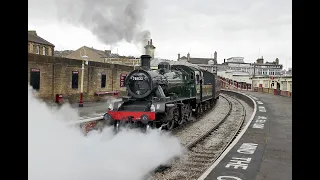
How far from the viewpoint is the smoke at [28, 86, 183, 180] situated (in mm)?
4527

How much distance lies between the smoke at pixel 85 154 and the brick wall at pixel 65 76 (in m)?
7.68

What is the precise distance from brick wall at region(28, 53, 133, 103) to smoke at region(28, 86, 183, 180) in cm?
768

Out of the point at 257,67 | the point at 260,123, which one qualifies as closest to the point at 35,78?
the point at 260,123

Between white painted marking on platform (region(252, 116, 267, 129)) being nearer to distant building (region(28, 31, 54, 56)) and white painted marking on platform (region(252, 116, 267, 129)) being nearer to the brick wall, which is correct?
the brick wall

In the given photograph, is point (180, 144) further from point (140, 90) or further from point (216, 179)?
point (216, 179)

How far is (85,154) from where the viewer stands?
5609mm

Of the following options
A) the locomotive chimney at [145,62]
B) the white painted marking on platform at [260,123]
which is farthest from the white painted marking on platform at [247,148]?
the locomotive chimney at [145,62]

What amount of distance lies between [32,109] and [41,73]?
886 centimetres

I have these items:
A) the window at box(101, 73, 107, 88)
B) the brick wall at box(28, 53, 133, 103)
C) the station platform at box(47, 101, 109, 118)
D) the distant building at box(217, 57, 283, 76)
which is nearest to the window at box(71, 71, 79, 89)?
the brick wall at box(28, 53, 133, 103)

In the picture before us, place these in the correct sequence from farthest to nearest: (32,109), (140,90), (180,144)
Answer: (140,90), (180,144), (32,109)

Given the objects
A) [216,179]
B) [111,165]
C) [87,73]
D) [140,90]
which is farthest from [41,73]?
[216,179]

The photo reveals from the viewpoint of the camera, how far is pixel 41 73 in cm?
1387
